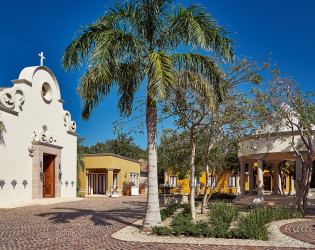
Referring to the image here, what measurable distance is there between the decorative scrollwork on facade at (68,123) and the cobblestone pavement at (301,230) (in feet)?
56.1

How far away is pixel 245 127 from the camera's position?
1343cm

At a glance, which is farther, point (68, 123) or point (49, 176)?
point (68, 123)

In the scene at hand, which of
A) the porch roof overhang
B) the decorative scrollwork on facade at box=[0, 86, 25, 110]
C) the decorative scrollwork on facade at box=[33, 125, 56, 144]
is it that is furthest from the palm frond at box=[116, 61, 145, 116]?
the decorative scrollwork on facade at box=[33, 125, 56, 144]

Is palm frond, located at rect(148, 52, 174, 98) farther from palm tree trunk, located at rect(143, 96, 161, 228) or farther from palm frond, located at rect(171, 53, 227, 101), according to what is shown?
palm tree trunk, located at rect(143, 96, 161, 228)

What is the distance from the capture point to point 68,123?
24.8 m

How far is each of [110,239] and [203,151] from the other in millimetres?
14290

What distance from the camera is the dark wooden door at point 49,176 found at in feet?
73.7

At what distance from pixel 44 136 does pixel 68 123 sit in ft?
11.9

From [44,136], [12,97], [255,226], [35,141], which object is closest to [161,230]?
[255,226]

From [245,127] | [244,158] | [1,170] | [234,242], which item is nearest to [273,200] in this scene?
[244,158]

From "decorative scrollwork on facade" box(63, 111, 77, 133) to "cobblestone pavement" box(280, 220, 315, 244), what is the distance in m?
17.1

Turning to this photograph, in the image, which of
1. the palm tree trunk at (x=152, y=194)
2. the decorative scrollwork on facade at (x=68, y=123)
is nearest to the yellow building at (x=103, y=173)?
the decorative scrollwork on facade at (x=68, y=123)

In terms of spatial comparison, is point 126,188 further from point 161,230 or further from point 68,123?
point 161,230

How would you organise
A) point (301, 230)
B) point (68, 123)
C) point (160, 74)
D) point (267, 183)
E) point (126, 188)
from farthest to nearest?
point (267, 183) < point (126, 188) < point (68, 123) < point (301, 230) < point (160, 74)
